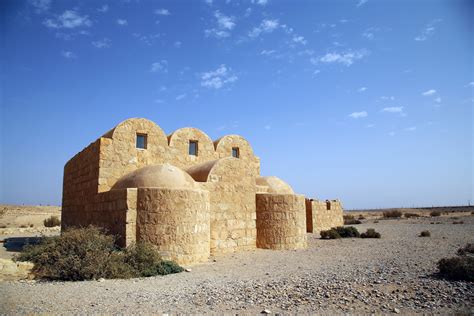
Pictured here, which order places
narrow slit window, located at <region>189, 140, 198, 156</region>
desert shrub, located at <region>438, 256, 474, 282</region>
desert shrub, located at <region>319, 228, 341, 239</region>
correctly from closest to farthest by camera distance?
desert shrub, located at <region>438, 256, 474, 282</region>
narrow slit window, located at <region>189, 140, 198, 156</region>
desert shrub, located at <region>319, 228, 341, 239</region>

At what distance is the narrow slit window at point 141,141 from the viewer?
11.5m

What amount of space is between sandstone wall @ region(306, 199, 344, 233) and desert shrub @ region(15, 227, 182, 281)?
12324mm

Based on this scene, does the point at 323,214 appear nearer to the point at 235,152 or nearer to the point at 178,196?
the point at 235,152

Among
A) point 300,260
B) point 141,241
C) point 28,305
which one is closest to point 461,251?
point 300,260

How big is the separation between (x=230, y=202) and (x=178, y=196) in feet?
8.81

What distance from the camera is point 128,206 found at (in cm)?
795

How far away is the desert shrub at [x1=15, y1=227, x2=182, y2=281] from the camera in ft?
21.3

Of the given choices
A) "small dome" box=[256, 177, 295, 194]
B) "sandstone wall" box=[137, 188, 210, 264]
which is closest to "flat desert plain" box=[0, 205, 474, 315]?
"sandstone wall" box=[137, 188, 210, 264]

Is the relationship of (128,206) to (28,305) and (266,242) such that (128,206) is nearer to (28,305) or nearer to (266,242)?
(28,305)

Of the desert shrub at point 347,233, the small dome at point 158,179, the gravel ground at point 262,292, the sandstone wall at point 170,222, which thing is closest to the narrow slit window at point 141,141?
the small dome at point 158,179

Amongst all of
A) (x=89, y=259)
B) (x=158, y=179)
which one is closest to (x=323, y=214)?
(x=158, y=179)

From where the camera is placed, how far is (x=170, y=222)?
807 centimetres

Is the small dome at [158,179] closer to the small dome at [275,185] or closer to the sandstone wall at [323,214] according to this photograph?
the small dome at [275,185]

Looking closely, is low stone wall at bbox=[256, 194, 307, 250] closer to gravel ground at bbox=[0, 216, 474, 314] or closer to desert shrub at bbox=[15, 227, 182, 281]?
gravel ground at bbox=[0, 216, 474, 314]
